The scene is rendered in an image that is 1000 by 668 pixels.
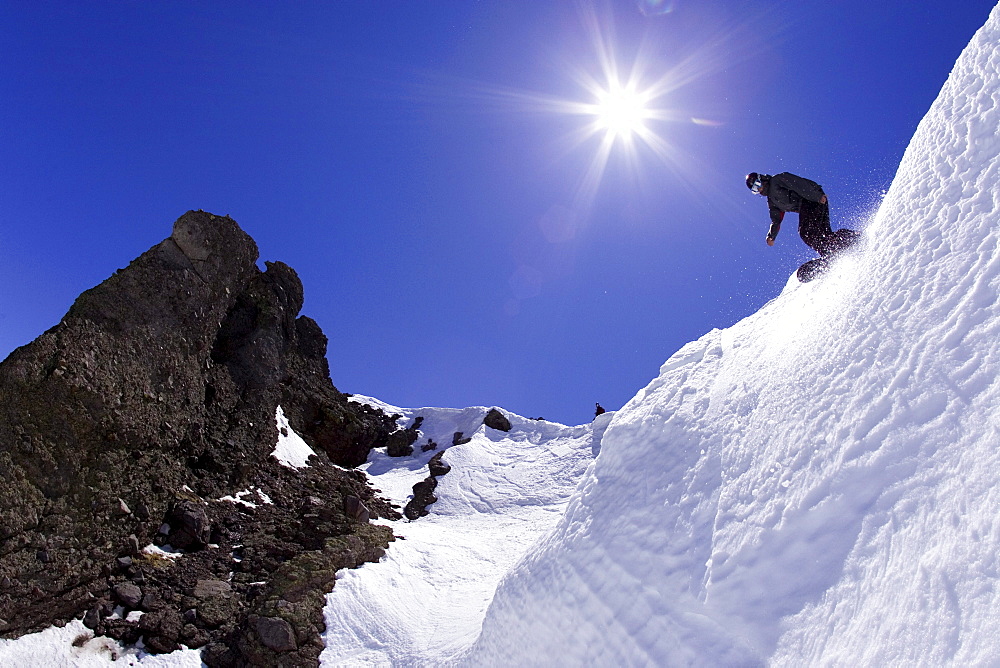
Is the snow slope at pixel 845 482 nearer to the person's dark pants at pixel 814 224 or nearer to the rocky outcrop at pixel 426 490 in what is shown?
the person's dark pants at pixel 814 224

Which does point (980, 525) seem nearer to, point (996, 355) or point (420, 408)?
point (996, 355)

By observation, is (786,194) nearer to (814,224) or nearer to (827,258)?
(814,224)

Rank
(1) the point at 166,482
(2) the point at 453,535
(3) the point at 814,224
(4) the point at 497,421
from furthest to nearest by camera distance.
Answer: (4) the point at 497,421
(2) the point at 453,535
(1) the point at 166,482
(3) the point at 814,224

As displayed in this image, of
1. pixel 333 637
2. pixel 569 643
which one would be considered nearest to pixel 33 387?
pixel 333 637

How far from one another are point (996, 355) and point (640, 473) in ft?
17.5

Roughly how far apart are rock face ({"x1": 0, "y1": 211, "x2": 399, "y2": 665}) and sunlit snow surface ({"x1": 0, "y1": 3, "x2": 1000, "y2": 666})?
287 cm

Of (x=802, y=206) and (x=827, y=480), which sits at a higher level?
(x=802, y=206)

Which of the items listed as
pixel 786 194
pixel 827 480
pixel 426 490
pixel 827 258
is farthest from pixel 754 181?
pixel 426 490

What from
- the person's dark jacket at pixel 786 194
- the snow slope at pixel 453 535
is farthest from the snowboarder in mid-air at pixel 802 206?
the snow slope at pixel 453 535

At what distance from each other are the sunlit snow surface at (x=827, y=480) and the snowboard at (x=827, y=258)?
31 cm

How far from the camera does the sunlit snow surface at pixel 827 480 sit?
3.70 meters

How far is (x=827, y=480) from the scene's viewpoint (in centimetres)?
497

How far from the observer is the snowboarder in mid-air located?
971cm

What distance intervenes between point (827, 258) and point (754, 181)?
291cm
